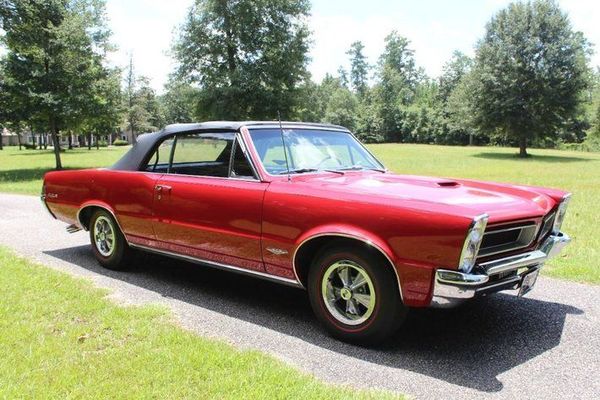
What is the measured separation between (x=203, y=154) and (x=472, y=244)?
3080 mm

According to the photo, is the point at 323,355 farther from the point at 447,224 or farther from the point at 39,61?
the point at 39,61

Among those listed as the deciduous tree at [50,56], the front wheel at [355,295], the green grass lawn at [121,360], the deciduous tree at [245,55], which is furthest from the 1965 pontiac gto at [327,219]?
the deciduous tree at [245,55]

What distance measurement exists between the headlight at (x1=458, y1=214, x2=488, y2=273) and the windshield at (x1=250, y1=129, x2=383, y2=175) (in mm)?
1764

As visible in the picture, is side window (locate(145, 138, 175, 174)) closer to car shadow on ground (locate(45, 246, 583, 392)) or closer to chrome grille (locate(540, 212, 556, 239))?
car shadow on ground (locate(45, 246, 583, 392))

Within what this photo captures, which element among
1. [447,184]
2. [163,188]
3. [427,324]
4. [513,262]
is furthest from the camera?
[163,188]

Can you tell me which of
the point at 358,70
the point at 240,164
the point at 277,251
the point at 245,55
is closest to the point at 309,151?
the point at 240,164

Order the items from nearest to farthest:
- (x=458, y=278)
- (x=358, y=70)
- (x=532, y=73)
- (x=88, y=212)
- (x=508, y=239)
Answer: (x=458, y=278), (x=508, y=239), (x=88, y=212), (x=532, y=73), (x=358, y=70)

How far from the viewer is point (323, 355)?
3602 millimetres

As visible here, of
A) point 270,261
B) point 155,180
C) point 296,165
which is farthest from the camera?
point 155,180

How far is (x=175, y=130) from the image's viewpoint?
17.6ft

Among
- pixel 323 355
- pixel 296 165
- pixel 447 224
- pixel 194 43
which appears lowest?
pixel 323 355

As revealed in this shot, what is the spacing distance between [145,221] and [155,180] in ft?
1.47

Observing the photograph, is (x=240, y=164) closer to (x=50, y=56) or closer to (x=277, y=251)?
(x=277, y=251)

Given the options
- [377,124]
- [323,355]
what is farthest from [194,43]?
[377,124]
